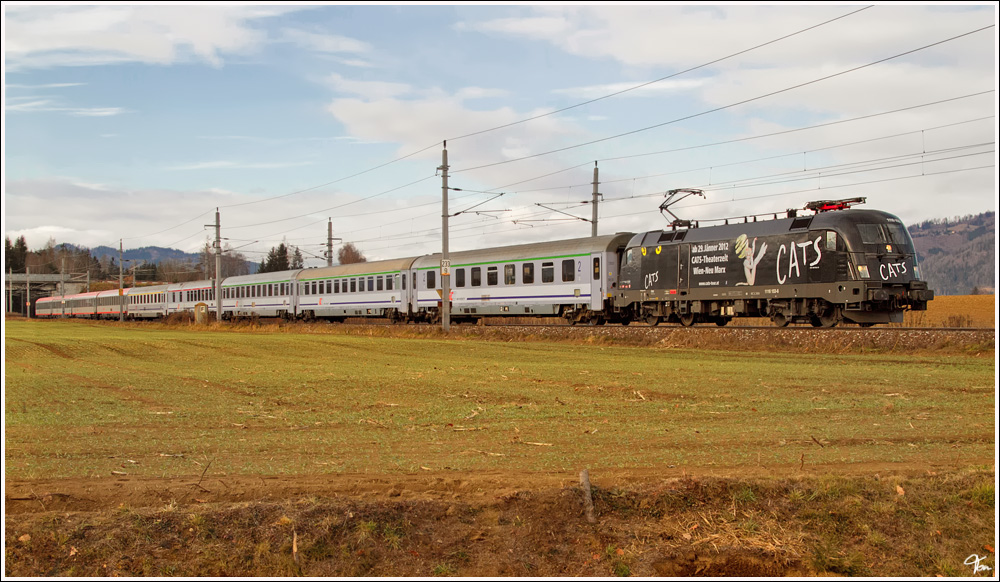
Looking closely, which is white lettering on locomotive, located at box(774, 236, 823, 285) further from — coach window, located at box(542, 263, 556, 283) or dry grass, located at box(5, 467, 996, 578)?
dry grass, located at box(5, 467, 996, 578)

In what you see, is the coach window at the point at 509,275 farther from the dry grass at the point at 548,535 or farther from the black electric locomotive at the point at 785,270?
the dry grass at the point at 548,535

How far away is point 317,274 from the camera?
52.4 metres

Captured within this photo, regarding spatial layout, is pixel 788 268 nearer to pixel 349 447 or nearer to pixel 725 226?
pixel 725 226

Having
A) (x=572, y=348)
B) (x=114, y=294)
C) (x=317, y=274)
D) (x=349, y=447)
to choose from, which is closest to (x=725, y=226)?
(x=572, y=348)

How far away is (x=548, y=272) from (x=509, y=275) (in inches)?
98.9

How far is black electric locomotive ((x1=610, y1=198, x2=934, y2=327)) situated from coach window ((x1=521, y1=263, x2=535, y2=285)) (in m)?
4.90

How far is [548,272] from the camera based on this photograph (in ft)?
112

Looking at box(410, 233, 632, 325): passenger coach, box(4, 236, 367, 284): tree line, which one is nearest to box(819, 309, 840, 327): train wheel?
box(410, 233, 632, 325): passenger coach

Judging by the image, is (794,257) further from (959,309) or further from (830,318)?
(959,309)

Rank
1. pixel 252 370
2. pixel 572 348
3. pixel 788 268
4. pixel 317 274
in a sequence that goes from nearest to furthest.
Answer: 1. pixel 252 370
2. pixel 788 268
3. pixel 572 348
4. pixel 317 274

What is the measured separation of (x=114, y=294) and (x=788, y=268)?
261 feet

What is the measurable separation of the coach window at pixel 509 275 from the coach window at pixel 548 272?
5.96 ft

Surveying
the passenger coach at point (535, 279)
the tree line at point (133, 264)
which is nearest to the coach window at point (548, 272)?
the passenger coach at point (535, 279)

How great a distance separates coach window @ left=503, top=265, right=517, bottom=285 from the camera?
35781 mm
